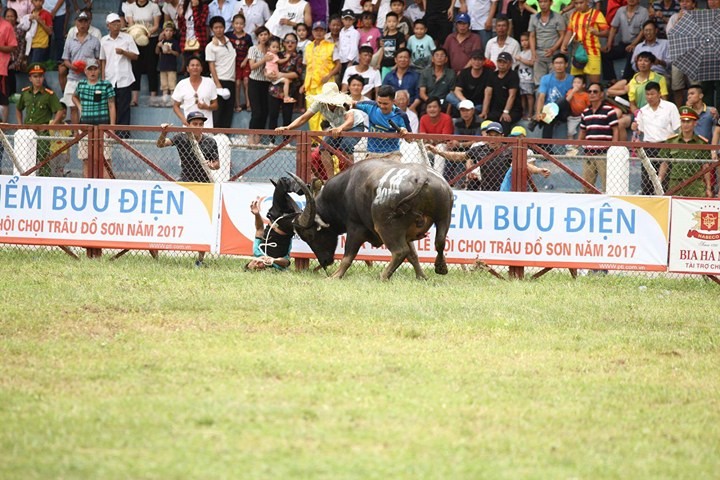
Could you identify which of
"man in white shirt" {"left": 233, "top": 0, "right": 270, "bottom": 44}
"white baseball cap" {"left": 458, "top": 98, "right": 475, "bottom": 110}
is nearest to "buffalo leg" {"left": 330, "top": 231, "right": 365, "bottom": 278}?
"white baseball cap" {"left": 458, "top": 98, "right": 475, "bottom": 110}

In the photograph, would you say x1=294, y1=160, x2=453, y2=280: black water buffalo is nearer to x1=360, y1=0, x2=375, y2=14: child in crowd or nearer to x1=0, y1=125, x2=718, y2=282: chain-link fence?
x1=0, y1=125, x2=718, y2=282: chain-link fence

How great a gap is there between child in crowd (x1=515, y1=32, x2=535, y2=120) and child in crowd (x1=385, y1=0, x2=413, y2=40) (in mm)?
2137

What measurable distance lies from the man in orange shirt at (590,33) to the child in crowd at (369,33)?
140 inches

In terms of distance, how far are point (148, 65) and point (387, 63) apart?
5.06m

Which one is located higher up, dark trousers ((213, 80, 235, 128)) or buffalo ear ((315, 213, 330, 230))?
dark trousers ((213, 80, 235, 128))

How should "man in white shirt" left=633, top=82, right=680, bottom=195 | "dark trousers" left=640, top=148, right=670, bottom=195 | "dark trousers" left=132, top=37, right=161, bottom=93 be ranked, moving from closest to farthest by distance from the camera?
"dark trousers" left=640, top=148, right=670, bottom=195
"man in white shirt" left=633, top=82, right=680, bottom=195
"dark trousers" left=132, top=37, right=161, bottom=93

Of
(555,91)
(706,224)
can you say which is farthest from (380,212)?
(555,91)

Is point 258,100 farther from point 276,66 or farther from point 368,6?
point 368,6

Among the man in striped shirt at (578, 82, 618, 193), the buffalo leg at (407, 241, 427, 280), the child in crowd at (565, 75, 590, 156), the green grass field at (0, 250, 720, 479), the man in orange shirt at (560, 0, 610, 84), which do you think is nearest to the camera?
the green grass field at (0, 250, 720, 479)

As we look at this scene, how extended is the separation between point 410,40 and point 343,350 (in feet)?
39.4

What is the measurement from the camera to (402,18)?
70.3 feet

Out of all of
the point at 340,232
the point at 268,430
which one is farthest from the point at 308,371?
the point at 340,232

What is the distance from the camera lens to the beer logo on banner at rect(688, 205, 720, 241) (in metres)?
14.6

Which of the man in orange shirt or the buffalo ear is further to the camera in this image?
the man in orange shirt
